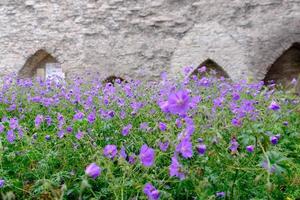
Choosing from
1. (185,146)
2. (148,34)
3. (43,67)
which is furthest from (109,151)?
(43,67)

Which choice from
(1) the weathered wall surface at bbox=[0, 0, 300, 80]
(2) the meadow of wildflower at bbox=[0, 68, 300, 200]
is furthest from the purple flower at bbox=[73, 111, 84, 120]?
(1) the weathered wall surface at bbox=[0, 0, 300, 80]

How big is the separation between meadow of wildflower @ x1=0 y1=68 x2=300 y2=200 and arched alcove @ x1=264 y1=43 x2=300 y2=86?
5.02 metres

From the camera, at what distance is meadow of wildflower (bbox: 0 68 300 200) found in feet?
4.65

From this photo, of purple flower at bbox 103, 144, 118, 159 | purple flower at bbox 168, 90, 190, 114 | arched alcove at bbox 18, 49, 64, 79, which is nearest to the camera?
purple flower at bbox 168, 90, 190, 114

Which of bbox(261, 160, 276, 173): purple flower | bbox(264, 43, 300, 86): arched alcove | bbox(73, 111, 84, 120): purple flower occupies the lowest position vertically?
bbox(264, 43, 300, 86): arched alcove

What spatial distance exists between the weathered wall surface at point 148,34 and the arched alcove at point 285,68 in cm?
52

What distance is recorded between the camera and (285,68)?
834 cm

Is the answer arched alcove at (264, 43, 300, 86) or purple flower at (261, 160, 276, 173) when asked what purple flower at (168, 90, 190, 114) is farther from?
arched alcove at (264, 43, 300, 86)

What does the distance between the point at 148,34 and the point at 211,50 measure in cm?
132

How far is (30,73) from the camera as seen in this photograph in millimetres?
9938

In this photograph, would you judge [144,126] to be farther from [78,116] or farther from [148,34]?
[148,34]

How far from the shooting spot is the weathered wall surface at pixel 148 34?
26.0 feet

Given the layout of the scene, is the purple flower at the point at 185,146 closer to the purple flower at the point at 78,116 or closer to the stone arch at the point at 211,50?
the purple flower at the point at 78,116

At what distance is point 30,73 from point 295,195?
28.2ft
